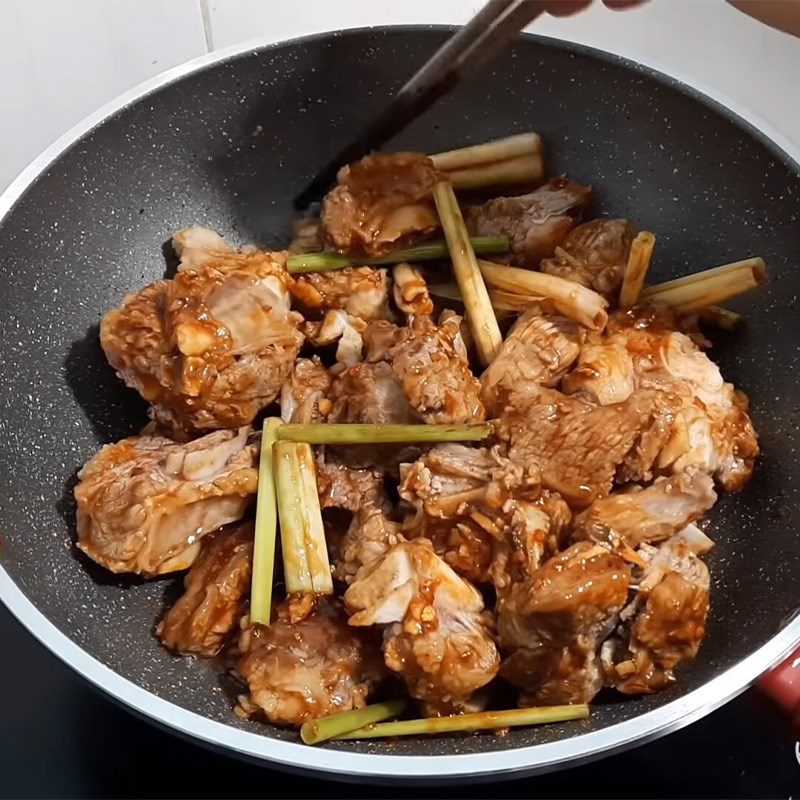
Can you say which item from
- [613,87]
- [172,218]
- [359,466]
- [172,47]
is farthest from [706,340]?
[172,47]

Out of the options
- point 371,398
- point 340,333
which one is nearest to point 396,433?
point 371,398

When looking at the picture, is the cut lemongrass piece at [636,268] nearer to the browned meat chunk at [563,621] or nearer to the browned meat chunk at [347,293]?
the browned meat chunk at [347,293]

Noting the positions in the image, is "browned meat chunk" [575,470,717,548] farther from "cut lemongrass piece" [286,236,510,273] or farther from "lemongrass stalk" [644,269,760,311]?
"cut lemongrass piece" [286,236,510,273]

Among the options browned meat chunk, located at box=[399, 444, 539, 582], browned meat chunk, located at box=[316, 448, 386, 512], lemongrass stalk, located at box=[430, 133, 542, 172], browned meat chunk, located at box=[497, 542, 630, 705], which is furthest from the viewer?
lemongrass stalk, located at box=[430, 133, 542, 172]

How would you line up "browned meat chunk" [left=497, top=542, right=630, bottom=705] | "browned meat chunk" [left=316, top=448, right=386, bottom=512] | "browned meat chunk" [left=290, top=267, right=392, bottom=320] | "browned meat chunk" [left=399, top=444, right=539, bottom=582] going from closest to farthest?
"browned meat chunk" [left=497, top=542, right=630, bottom=705], "browned meat chunk" [left=399, top=444, right=539, bottom=582], "browned meat chunk" [left=316, top=448, right=386, bottom=512], "browned meat chunk" [left=290, top=267, right=392, bottom=320]

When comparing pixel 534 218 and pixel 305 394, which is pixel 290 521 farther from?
pixel 534 218

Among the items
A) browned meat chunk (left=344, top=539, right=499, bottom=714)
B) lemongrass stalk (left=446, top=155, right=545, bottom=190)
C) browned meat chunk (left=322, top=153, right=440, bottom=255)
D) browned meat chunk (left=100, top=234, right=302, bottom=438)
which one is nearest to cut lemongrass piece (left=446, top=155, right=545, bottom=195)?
lemongrass stalk (left=446, top=155, right=545, bottom=190)

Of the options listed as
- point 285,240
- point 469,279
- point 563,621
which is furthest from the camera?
point 285,240

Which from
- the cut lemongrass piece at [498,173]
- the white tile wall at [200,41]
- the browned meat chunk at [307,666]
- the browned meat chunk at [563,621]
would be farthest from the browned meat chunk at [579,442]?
the white tile wall at [200,41]
